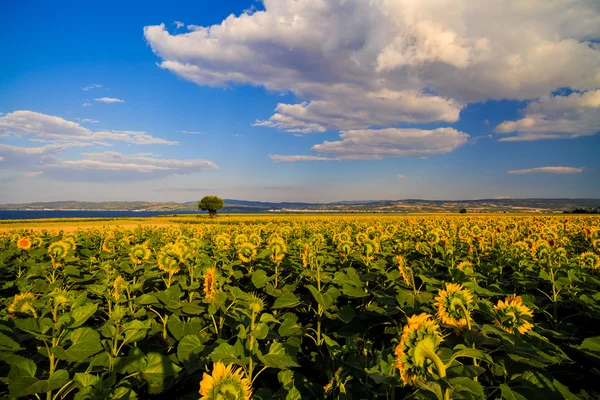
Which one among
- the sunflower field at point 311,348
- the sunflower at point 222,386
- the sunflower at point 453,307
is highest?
the sunflower at point 453,307

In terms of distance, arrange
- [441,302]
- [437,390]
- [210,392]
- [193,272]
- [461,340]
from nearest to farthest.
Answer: [437,390] → [210,392] → [441,302] → [461,340] → [193,272]

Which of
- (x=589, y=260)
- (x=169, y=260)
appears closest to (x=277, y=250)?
(x=169, y=260)

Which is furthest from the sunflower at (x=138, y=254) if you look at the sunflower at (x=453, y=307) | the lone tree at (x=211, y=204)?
the lone tree at (x=211, y=204)

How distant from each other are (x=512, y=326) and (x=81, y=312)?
3.61 metres

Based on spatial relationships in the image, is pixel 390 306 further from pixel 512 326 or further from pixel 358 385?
pixel 512 326

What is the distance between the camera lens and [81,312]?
284 centimetres

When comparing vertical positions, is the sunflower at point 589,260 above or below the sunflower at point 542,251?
below

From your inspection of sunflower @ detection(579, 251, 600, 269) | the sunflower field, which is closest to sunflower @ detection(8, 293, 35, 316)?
the sunflower field

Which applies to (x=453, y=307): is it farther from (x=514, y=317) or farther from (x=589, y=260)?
(x=589, y=260)

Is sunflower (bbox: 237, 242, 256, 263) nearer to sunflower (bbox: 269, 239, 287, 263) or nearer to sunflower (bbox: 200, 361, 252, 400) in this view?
sunflower (bbox: 269, 239, 287, 263)

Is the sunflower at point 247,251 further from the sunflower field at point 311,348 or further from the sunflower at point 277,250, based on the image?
the sunflower field at point 311,348

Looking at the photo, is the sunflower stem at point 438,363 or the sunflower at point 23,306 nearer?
the sunflower stem at point 438,363

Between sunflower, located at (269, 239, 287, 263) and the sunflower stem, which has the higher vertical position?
the sunflower stem

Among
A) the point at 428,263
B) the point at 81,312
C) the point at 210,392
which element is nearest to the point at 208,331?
the point at 81,312
